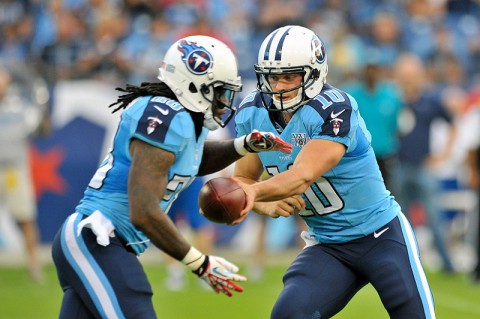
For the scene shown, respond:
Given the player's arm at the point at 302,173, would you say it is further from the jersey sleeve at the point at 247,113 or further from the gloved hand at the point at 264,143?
the jersey sleeve at the point at 247,113

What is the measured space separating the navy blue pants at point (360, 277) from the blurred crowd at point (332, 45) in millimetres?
4672

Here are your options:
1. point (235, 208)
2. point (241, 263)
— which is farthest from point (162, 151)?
point (241, 263)

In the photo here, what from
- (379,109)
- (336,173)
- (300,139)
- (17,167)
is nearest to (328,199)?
(336,173)

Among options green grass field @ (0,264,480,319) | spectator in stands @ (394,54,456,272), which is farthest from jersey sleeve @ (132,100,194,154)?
spectator in stands @ (394,54,456,272)

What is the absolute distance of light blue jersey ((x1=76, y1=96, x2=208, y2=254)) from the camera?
3930 mm

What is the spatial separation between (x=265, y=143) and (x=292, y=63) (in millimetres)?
437

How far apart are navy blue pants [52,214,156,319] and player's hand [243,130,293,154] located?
31.0 inches

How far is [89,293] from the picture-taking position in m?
4.02

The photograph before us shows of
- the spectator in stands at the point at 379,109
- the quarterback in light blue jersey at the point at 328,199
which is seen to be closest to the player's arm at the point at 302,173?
the quarterback in light blue jersey at the point at 328,199

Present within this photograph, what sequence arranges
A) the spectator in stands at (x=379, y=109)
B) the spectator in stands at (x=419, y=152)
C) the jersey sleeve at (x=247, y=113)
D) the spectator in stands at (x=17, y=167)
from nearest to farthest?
the jersey sleeve at (x=247, y=113), the spectator in stands at (x=17, y=167), the spectator in stands at (x=379, y=109), the spectator in stands at (x=419, y=152)

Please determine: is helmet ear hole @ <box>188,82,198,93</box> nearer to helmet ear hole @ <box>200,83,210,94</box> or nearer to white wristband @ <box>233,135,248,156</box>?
helmet ear hole @ <box>200,83,210,94</box>

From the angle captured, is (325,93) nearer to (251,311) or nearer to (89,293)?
(89,293)

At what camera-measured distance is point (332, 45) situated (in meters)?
12.4

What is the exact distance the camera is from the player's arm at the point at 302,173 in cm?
416
